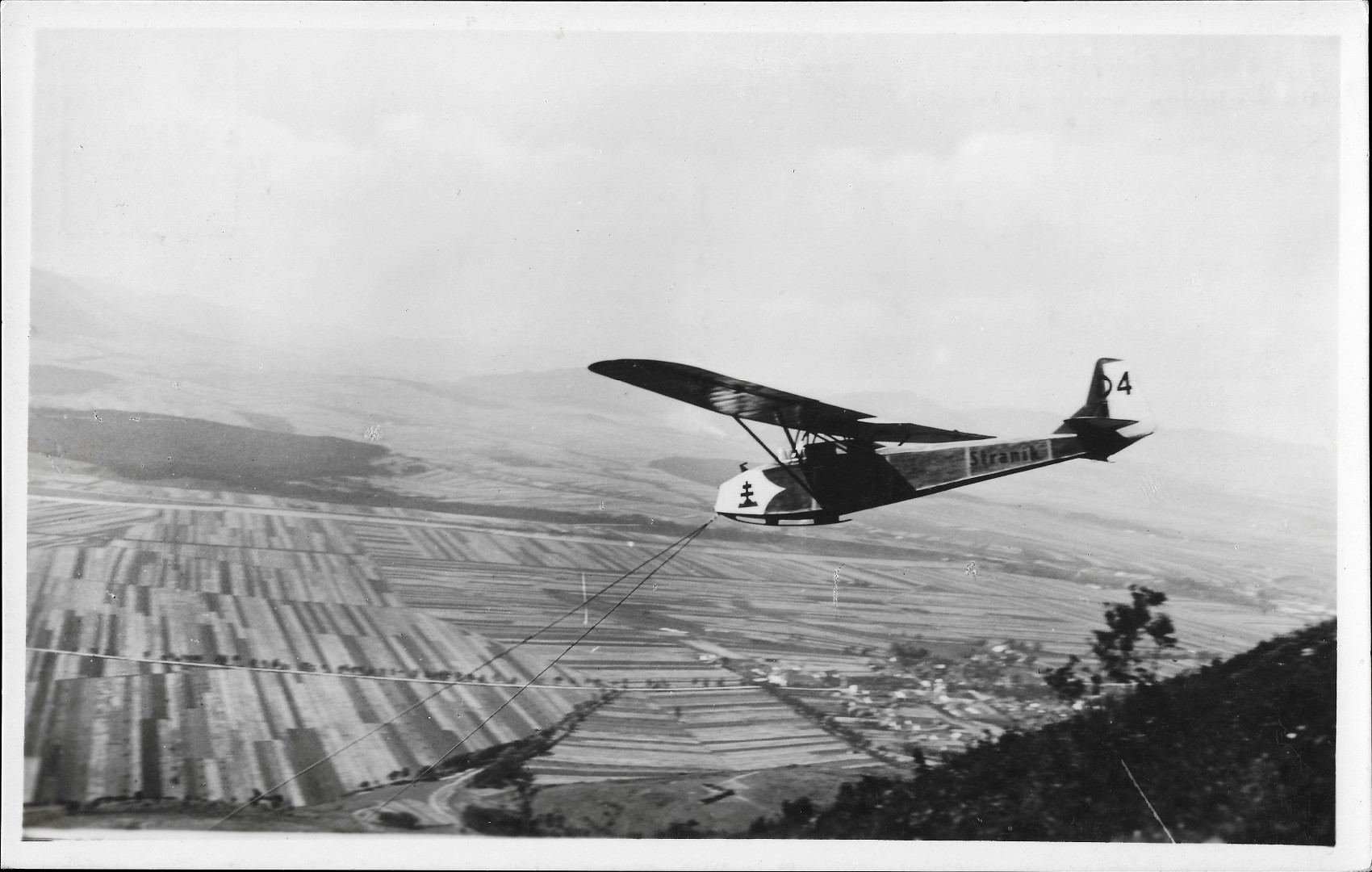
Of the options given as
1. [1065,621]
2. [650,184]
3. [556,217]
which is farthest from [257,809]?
[1065,621]

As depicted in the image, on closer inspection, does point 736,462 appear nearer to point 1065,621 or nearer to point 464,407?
point 464,407

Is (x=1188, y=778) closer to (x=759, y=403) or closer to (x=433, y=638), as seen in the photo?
(x=759, y=403)

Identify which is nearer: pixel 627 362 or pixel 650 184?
pixel 627 362

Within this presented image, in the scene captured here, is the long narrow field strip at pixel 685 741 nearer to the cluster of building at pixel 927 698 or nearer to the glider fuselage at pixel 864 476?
the cluster of building at pixel 927 698

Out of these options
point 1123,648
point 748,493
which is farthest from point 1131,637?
point 748,493

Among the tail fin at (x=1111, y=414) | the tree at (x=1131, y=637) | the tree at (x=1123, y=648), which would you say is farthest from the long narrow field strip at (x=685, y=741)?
the tail fin at (x=1111, y=414)
